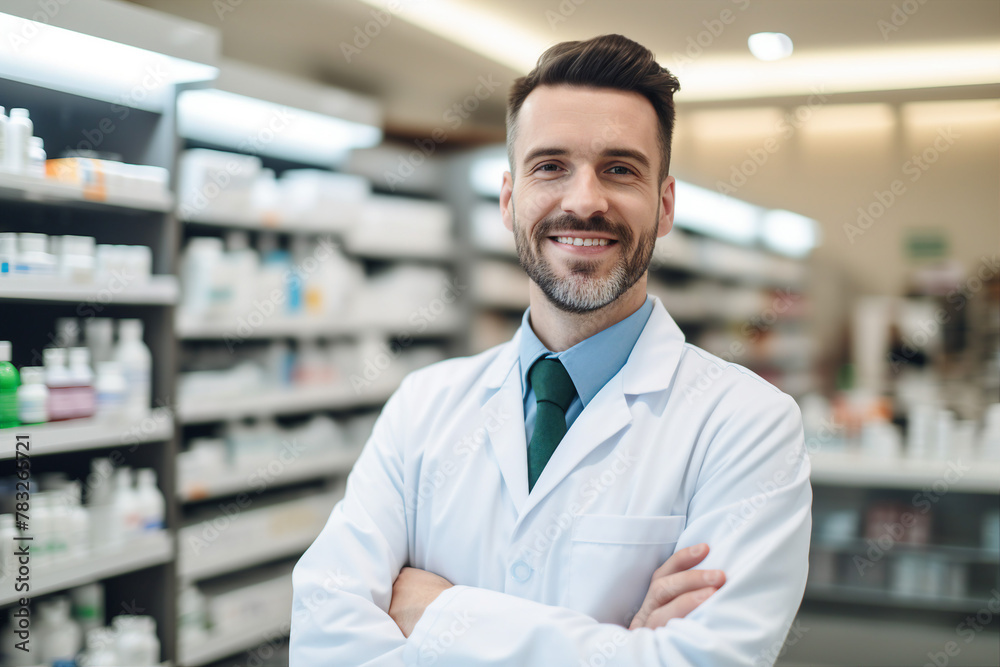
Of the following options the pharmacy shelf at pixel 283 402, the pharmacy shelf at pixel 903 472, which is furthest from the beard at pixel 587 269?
the pharmacy shelf at pixel 903 472

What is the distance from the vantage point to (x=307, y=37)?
366 cm

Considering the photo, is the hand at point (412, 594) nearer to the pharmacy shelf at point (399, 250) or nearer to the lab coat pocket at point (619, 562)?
the lab coat pocket at point (619, 562)

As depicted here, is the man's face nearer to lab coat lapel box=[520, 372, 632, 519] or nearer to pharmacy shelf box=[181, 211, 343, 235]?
lab coat lapel box=[520, 372, 632, 519]

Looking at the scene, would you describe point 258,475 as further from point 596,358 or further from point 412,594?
point 596,358

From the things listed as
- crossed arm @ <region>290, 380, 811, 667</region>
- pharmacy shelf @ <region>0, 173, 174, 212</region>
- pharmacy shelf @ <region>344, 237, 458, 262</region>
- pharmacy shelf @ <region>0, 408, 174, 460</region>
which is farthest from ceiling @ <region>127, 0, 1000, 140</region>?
pharmacy shelf @ <region>0, 408, 174, 460</region>

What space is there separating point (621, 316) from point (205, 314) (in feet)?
6.97

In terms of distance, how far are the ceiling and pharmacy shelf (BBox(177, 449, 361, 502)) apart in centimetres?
191

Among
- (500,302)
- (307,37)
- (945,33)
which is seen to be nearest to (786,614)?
(945,33)

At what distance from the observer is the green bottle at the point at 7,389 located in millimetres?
1791

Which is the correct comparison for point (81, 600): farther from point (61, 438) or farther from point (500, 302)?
point (500, 302)

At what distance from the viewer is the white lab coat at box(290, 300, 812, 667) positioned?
1.10 metres

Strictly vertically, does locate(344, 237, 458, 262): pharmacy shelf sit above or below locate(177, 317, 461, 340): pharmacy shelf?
above

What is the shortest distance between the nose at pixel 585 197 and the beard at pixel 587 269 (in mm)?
19

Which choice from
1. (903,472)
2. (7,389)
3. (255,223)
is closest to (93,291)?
(7,389)
